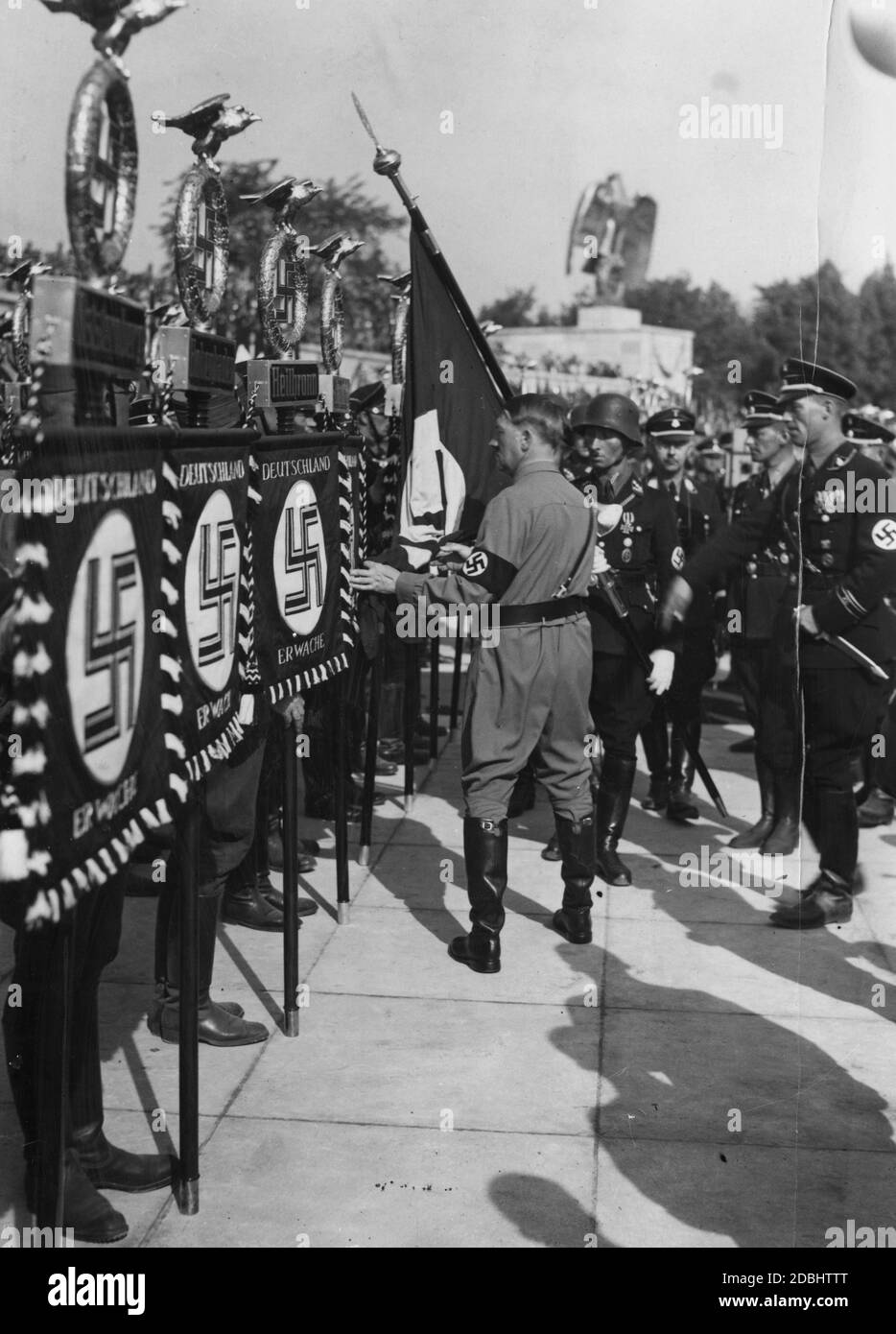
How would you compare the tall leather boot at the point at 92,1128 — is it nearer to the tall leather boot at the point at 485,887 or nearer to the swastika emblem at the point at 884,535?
the tall leather boot at the point at 485,887

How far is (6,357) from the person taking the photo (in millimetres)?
9258

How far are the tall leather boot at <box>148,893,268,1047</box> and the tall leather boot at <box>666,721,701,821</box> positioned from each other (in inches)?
139

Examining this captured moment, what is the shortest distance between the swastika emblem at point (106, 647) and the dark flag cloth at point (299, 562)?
4.22 ft

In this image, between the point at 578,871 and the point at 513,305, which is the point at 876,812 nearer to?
the point at 578,871

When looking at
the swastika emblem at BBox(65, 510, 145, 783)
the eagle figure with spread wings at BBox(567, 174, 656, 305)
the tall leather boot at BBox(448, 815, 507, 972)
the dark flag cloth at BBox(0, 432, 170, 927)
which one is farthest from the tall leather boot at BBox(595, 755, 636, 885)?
the eagle figure with spread wings at BBox(567, 174, 656, 305)

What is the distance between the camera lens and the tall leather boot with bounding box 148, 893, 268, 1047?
15.9 feet

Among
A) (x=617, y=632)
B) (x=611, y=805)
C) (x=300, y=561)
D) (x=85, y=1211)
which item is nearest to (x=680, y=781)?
(x=611, y=805)

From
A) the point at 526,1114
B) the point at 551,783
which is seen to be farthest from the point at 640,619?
the point at 526,1114

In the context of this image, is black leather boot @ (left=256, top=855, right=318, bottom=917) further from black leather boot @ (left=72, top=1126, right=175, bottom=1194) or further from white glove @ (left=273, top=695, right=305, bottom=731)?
black leather boot @ (left=72, top=1126, right=175, bottom=1194)


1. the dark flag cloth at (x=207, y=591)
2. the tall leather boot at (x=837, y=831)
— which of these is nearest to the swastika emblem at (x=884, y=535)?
the tall leather boot at (x=837, y=831)

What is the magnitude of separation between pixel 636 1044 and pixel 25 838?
289 centimetres

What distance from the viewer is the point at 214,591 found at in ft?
12.6

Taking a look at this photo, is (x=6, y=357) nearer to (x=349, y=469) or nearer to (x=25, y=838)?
(x=349, y=469)

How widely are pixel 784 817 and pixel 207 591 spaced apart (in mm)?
4476
